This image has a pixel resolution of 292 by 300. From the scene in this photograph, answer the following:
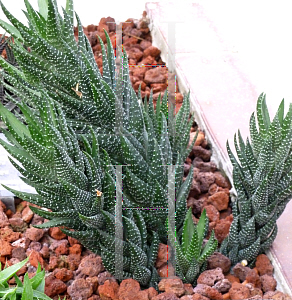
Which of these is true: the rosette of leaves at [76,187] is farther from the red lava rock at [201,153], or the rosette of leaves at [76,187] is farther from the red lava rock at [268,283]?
the red lava rock at [201,153]

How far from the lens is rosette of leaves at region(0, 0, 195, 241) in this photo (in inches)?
60.7

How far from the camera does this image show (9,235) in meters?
1.87

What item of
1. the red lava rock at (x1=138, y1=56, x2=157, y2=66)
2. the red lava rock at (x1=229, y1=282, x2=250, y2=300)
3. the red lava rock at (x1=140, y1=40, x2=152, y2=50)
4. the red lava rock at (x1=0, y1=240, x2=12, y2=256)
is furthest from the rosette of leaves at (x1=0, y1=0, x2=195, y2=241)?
the red lava rock at (x1=140, y1=40, x2=152, y2=50)

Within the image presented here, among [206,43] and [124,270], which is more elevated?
[206,43]

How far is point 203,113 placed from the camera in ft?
7.71

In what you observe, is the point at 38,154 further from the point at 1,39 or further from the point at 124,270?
the point at 1,39

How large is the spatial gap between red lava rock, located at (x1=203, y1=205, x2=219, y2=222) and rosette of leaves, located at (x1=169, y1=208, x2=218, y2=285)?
0.26 metres

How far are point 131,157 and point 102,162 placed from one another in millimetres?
85

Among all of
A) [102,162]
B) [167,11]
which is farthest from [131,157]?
[167,11]

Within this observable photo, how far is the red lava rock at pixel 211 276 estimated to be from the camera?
157cm

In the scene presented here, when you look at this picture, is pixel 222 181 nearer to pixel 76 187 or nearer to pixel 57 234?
pixel 57 234

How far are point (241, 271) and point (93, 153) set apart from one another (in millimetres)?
613

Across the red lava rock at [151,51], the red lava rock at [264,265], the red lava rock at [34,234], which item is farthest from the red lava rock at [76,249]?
the red lava rock at [151,51]

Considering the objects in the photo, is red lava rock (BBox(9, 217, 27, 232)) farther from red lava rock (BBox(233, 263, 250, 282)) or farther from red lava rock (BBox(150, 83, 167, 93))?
red lava rock (BBox(150, 83, 167, 93))
